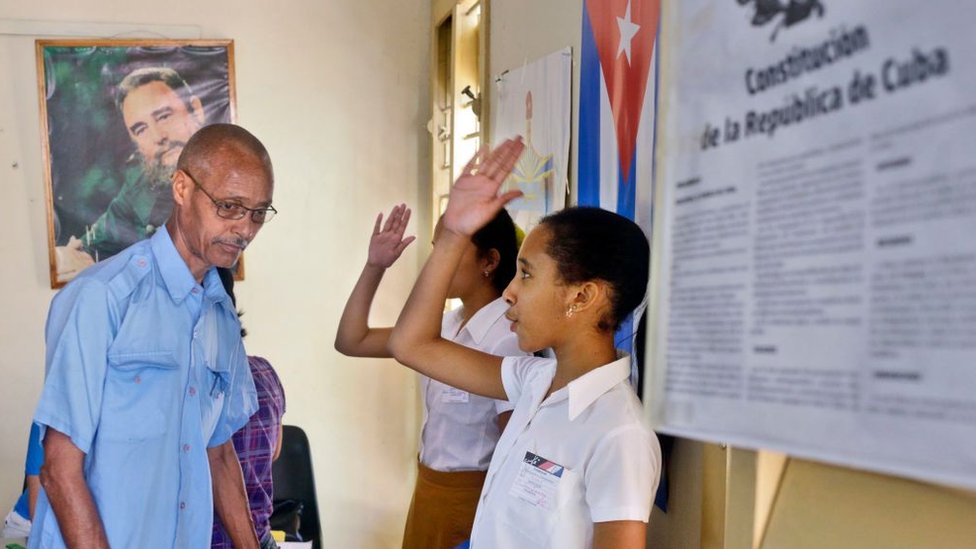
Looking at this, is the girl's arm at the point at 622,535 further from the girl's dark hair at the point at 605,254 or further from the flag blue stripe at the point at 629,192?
A: the flag blue stripe at the point at 629,192

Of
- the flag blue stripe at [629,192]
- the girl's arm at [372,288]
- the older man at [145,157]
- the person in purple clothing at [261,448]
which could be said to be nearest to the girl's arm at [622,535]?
the flag blue stripe at [629,192]

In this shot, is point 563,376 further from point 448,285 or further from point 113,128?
point 113,128

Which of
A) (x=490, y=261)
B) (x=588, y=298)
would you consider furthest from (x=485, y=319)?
(x=588, y=298)

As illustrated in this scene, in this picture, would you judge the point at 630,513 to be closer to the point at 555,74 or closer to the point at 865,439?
the point at 865,439

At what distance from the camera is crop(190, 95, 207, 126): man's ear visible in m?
3.46

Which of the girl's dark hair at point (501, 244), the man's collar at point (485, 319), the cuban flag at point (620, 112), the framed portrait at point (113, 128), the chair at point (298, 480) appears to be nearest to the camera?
the cuban flag at point (620, 112)

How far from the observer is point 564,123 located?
2.09 m

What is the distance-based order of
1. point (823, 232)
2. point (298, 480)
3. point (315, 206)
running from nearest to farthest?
point (823, 232) < point (298, 480) < point (315, 206)

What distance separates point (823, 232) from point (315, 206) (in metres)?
3.28

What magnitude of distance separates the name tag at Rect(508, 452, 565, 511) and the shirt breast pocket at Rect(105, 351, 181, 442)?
67 cm

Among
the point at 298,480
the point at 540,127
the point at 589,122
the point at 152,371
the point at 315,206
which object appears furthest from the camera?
the point at 315,206

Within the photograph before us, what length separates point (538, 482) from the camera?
1.34 metres

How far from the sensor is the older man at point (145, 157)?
11.2 feet

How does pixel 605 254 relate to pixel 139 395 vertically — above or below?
above
